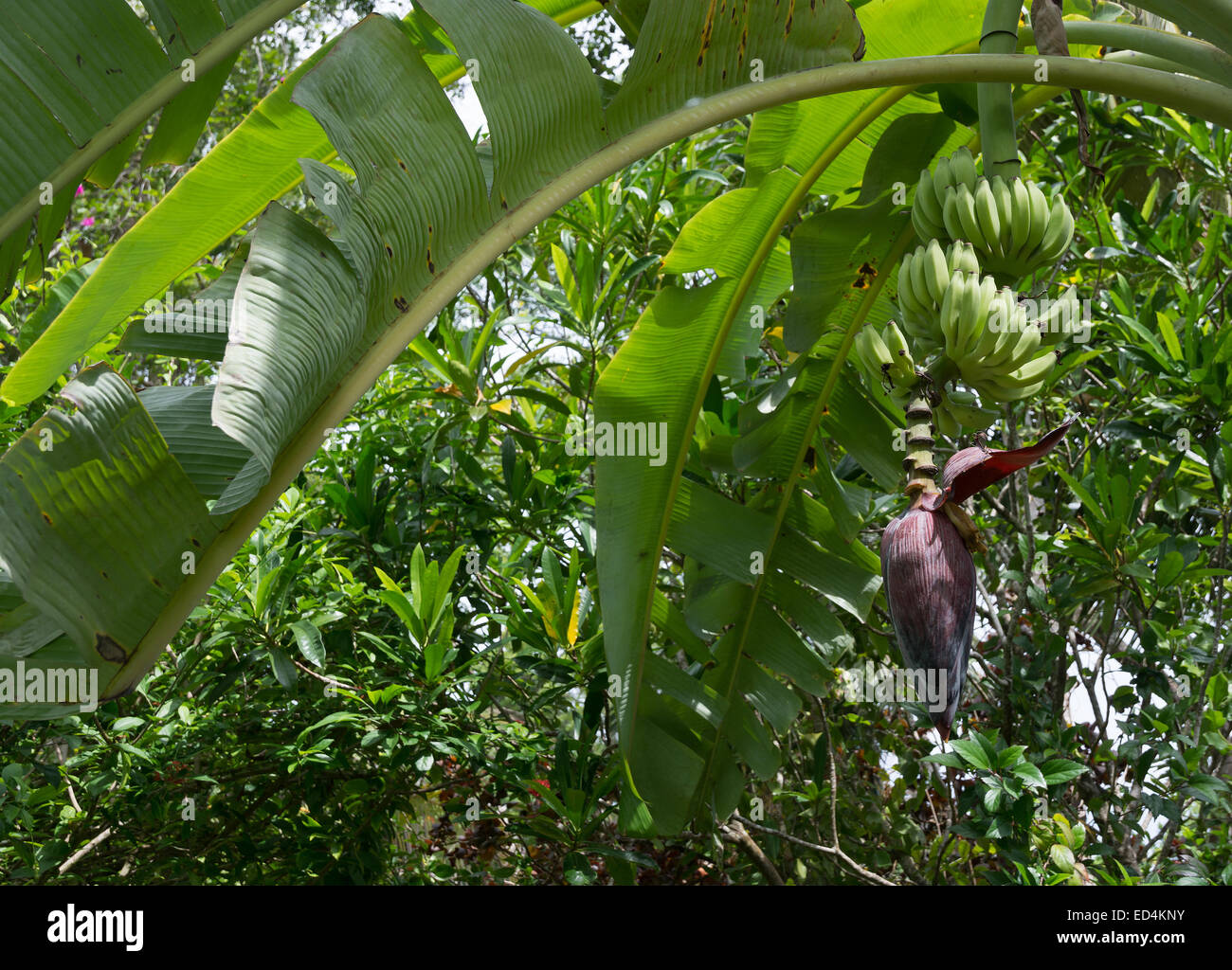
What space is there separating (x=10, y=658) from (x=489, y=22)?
75cm

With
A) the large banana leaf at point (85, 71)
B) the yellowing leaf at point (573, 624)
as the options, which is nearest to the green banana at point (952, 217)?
the large banana leaf at point (85, 71)

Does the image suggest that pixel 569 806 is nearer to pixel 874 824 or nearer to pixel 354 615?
pixel 354 615

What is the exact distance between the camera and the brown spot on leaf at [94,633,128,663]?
2.32 ft

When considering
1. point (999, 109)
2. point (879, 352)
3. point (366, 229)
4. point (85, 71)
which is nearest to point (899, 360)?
point (879, 352)

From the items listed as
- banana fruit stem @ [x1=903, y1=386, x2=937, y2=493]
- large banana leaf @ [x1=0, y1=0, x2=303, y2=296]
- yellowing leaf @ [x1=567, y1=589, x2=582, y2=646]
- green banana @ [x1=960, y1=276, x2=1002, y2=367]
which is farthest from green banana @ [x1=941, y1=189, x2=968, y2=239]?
yellowing leaf @ [x1=567, y1=589, x2=582, y2=646]

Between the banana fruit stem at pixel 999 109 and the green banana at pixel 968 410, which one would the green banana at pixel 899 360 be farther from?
the banana fruit stem at pixel 999 109

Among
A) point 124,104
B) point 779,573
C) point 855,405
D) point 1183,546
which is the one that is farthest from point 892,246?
point 124,104

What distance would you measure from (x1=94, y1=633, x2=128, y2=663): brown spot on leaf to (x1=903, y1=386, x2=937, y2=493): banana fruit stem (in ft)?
2.39

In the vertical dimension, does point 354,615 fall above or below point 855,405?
below

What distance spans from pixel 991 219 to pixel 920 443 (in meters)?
0.26

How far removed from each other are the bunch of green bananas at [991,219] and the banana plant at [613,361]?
0.41 feet
